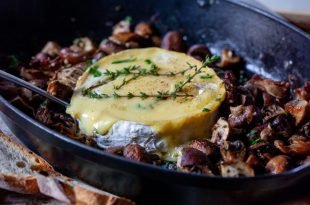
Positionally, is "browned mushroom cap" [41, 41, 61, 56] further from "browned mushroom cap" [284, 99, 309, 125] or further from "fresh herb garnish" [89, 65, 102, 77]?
"browned mushroom cap" [284, 99, 309, 125]

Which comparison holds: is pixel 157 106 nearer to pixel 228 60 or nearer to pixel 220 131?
pixel 220 131

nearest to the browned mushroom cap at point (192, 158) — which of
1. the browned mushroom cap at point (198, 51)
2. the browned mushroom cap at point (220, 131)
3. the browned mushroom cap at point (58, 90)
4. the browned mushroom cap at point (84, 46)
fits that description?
the browned mushroom cap at point (220, 131)

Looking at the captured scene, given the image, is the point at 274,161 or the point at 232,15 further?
the point at 232,15

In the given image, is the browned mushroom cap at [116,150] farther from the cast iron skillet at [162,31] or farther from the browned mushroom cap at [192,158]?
the browned mushroom cap at [192,158]

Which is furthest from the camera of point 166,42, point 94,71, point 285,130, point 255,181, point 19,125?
point 166,42

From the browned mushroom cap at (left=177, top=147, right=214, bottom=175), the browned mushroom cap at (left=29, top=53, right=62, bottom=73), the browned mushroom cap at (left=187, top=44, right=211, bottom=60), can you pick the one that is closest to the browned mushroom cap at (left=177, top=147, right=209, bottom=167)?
the browned mushroom cap at (left=177, top=147, right=214, bottom=175)

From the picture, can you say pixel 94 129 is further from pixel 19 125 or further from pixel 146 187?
pixel 146 187

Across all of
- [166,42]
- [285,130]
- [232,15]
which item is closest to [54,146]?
[285,130]
